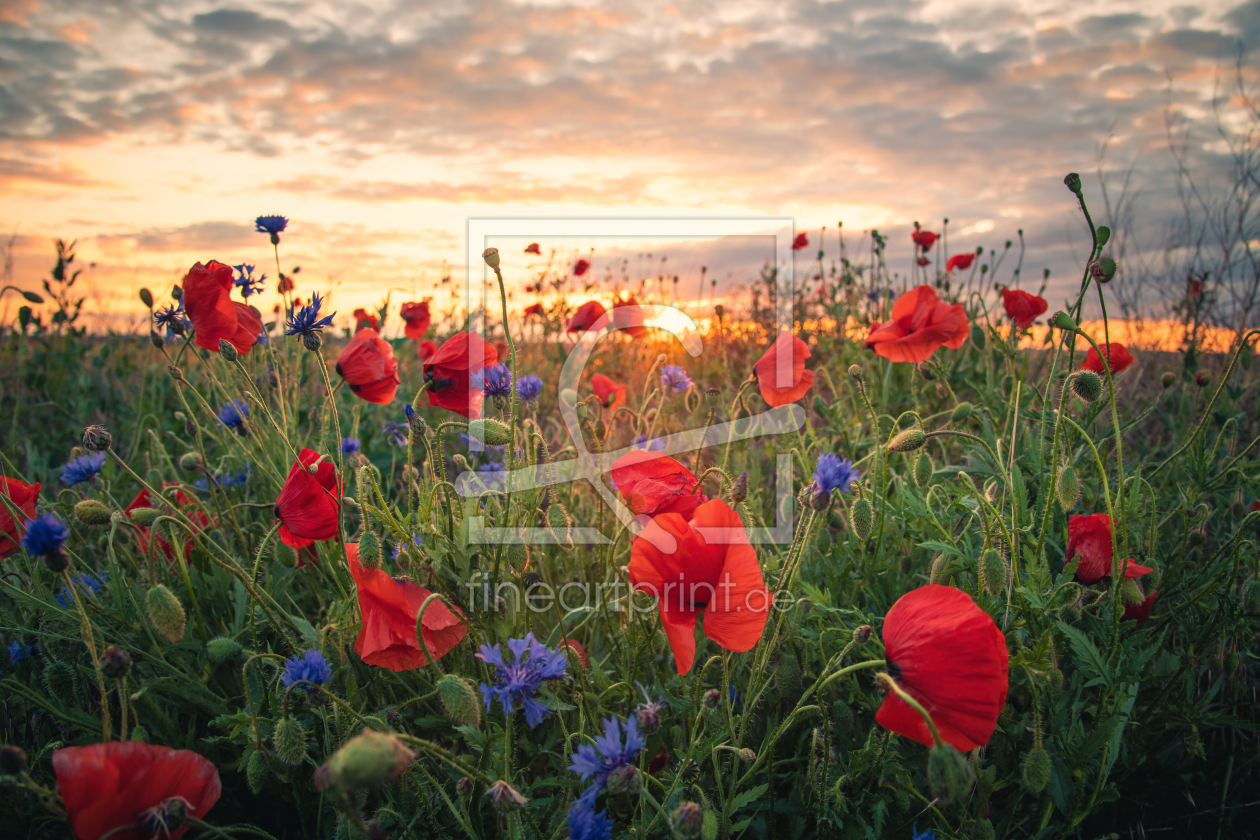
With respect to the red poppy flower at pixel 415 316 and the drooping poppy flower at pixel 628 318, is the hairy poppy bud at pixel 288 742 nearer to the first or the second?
the drooping poppy flower at pixel 628 318

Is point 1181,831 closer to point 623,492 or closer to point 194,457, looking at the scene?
point 623,492

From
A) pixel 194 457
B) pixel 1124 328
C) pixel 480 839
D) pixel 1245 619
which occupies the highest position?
pixel 1124 328

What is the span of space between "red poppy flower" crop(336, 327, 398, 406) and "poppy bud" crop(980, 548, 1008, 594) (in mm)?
1444

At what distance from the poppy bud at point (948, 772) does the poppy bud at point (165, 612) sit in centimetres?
124

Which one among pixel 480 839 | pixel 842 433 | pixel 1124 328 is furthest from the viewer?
pixel 1124 328

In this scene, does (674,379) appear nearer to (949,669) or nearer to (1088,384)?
(1088,384)

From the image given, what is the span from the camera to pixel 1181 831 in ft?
5.07

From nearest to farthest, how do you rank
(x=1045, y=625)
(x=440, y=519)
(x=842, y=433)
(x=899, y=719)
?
(x=899, y=719), (x=1045, y=625), (x=440, y=519), (x=842, y=433)

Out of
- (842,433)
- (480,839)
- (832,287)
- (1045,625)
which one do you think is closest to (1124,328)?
(832,287)

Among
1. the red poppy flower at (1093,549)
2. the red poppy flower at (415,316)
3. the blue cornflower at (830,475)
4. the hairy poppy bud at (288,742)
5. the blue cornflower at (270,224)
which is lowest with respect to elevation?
the hairy poppy bud at (288,742)

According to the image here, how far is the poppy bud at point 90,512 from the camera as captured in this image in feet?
4.34

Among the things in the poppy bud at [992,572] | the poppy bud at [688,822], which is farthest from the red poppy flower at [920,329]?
the poppy bud at [688,822]

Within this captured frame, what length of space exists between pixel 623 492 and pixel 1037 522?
1.10 metres

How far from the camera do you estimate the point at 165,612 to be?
1.16 metres
